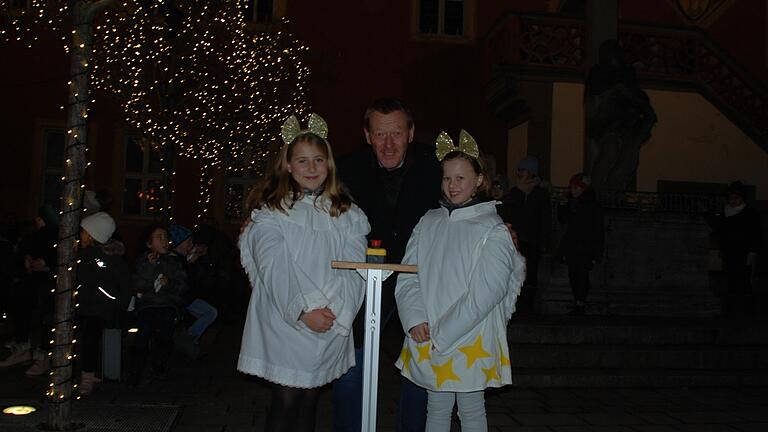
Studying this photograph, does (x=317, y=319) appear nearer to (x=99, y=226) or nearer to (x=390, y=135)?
(x=390, y=135)

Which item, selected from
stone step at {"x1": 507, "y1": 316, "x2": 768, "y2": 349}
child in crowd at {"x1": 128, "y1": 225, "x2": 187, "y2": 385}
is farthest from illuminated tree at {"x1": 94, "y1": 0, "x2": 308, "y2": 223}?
stone step at {"x1": 507, "y1": 316, "x2": 768, "y2": 349}

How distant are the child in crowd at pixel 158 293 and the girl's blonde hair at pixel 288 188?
3793 mm

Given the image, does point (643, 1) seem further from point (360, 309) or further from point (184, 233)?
point (360, 309)

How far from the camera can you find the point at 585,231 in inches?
353

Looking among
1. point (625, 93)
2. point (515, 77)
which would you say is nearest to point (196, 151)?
point (515, 77)

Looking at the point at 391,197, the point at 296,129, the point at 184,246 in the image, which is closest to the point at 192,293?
the point at 184,246

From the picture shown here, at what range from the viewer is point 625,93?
10.0 m

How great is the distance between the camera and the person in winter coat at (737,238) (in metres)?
10.7

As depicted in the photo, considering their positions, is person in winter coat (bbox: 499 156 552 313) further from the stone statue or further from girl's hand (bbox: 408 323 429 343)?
girl's hand (bbox: 408 323 429 343)

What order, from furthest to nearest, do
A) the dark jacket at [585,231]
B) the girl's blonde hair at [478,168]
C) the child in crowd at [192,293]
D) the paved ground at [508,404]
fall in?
the dark jacket at [585,231]
the child in crowd at [192,293]
the paved ground at [508,404]
the girl's blonde hair at [478,168]

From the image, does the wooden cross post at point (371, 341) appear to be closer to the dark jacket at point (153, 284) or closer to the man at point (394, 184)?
the man at point (394, 184)

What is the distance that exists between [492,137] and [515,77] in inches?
101

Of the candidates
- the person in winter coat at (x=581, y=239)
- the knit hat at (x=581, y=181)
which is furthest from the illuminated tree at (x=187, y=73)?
the person in winter coat at (x=581, y=239)

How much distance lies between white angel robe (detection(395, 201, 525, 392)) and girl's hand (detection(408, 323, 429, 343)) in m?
0.02
